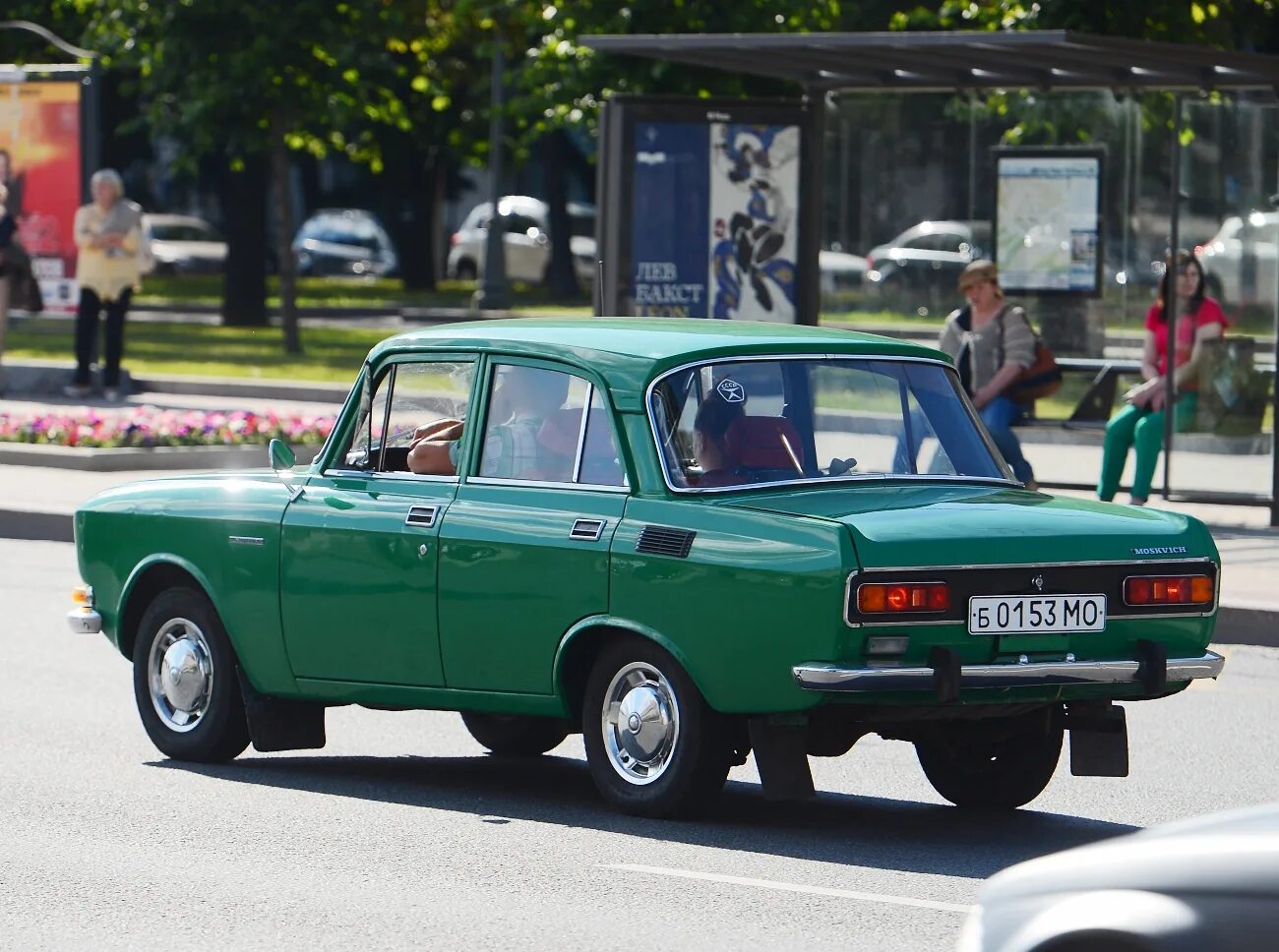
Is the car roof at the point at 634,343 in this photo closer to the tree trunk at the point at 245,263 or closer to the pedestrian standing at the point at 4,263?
the pedestrian standing at the point at 4,263

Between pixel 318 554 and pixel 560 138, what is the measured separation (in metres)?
46.1

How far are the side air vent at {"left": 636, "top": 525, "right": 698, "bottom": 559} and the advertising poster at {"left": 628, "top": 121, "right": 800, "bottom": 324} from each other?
9.57 metres

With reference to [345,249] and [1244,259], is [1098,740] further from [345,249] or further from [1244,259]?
[345,249]

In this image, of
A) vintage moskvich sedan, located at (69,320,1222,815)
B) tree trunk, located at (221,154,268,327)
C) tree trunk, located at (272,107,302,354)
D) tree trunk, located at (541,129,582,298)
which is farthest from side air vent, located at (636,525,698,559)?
tree trunk, located at (541,129,582,298)

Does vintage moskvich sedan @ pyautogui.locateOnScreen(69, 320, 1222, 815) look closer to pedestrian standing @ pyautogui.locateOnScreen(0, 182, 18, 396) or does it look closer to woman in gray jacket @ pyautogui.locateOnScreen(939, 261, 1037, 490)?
woman in gray jacket @ pyautogui.locateOnScreen(939, 261, 1037, 490)

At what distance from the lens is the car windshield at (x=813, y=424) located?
8047 millimetres

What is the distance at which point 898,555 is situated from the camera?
24.0 ft

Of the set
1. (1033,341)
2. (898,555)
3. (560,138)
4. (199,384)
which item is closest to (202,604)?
(898,555)

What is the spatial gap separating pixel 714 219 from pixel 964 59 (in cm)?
202

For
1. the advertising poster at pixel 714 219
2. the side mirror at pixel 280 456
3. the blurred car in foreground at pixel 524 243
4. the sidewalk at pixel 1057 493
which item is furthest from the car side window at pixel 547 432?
the blurred car in foreground at pixel 524 243

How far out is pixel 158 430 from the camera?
775 inches

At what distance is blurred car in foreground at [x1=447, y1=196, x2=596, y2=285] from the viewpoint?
58094 mm

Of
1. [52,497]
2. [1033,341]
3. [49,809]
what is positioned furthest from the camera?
[52,497]

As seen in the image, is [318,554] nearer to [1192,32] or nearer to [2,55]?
[1192,32]
